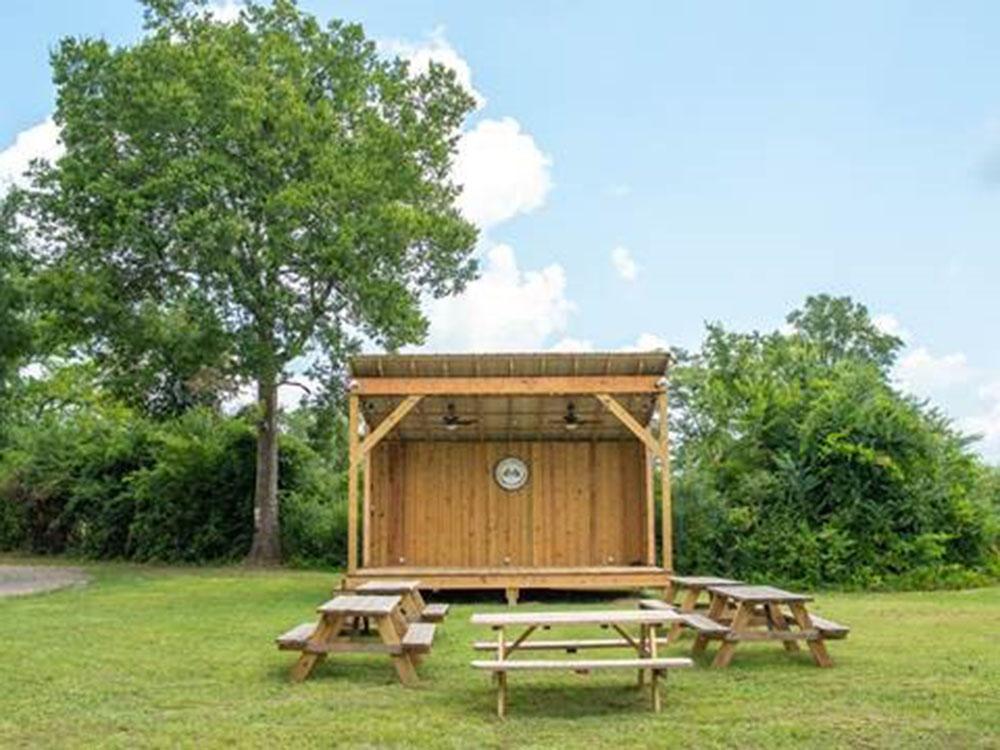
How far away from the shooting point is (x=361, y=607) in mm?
6809

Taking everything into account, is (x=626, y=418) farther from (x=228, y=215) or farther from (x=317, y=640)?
(x=228, y=215)

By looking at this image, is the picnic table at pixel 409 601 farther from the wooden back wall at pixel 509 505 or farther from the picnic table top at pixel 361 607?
the wooden back wall at pixel 509 505

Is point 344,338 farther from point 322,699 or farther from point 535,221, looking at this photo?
point 322,699

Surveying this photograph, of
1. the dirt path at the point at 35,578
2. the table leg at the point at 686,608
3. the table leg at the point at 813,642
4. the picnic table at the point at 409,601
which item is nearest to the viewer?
the table leg at the point at 813,642

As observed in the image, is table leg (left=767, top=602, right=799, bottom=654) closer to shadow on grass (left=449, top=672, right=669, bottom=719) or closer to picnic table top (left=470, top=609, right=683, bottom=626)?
shadow on grass (left=449, top=672, right=669, bottom=719)

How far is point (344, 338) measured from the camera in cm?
1920

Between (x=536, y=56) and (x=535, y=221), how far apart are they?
13.6ft

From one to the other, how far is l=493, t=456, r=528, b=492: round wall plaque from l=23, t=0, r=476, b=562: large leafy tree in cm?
517

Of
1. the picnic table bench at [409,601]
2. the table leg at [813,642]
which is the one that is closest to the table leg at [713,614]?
the table leg at [813,642]

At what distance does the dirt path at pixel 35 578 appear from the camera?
14281 mm

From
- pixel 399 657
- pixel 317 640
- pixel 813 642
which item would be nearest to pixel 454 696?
pixel 399 657

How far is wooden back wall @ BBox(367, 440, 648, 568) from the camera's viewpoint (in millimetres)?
14352

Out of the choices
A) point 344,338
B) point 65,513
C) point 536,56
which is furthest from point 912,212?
point 65,513

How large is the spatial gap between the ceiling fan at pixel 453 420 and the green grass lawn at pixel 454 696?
4043 mm
